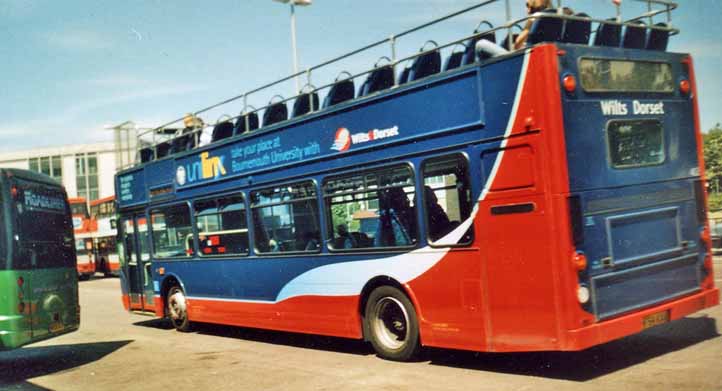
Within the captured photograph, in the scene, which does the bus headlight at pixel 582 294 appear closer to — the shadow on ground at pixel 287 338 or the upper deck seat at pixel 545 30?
the upper deck seat at pixel 545 30

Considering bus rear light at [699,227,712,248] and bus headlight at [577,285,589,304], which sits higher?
bus rear light at [699,227,712,248]

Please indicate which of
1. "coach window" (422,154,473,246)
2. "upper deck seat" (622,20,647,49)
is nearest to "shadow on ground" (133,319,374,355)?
"coach window" (422,154,473,246)

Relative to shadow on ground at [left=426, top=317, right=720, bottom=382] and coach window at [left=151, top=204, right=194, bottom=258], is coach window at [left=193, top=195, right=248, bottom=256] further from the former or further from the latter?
shadow on ground at [left=426, top=317, right=720, bottom=382]

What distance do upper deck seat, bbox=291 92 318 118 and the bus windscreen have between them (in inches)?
152

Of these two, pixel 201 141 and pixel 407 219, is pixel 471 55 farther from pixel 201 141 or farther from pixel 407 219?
pixel 201 141

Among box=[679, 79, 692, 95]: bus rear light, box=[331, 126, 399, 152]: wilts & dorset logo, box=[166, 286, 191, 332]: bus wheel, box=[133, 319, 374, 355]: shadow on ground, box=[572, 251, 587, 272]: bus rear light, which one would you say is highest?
box=[679, 79, 692, 95]: bus rear light

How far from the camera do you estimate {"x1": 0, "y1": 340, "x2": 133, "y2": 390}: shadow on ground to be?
9344mm

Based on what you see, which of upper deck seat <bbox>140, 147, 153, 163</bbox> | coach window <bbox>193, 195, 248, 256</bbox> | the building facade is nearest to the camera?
coach window <bbox>193, 195, 248, 256</bbox>

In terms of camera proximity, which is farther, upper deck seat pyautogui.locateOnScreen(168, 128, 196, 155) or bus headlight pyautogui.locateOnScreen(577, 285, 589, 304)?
upper deck seat pyautogui.locateOnScreen(168, 128, 196, 155)

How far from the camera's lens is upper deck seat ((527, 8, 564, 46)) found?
22.3 feet

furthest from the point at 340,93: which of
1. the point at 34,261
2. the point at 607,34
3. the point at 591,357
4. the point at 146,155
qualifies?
the point at 146,155

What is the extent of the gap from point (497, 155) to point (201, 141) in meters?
6.97

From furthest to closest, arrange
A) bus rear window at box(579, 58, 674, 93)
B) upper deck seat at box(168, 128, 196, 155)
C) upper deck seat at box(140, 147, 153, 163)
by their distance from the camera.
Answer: upper deck seat at box(140, 147, 153, 163) < upper deck seat at box(168, 128, 196, 155) < bus rear window at box(579, 58, 674, 93)

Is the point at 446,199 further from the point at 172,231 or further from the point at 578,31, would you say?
the point at 172,231
